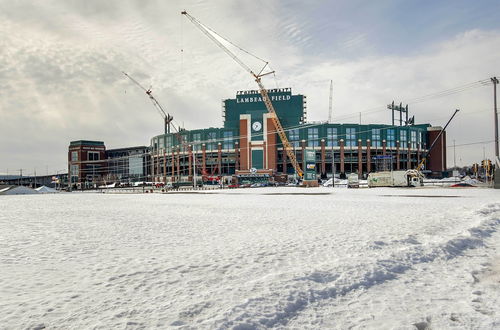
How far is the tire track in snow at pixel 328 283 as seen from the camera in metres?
4.62

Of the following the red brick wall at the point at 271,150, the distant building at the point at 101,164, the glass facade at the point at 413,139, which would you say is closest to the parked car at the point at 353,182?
the red brick wall at the point at 271,150

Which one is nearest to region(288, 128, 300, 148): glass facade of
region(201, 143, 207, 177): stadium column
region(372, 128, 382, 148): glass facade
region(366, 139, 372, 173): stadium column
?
region(366, 139, 372, 173): stadium column

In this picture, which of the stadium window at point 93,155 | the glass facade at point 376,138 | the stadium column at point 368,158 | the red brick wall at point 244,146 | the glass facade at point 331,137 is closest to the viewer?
the red brick wall at point 244,146

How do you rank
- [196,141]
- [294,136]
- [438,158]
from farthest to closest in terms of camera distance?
[196,141] → [438,158] → [294,136]

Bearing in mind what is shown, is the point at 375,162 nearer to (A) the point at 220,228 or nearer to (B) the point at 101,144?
(A) the point at 220,228

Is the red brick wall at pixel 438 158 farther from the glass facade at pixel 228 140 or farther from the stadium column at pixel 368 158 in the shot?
the glass facade at pixel 228 140

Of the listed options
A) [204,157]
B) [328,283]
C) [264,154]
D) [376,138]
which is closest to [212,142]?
[204,157]

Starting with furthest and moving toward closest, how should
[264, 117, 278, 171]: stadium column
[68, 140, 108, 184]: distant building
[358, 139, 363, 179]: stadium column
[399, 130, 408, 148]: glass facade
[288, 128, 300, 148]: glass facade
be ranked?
[68, 140, 108, 184]: distant building → [399, 130, 408, 148]: glass facade → [288, 128, 300, 148]: glass facade → [358, 139, 363, 179]: stadium column → [264, 117, 278, 171]: stadium column

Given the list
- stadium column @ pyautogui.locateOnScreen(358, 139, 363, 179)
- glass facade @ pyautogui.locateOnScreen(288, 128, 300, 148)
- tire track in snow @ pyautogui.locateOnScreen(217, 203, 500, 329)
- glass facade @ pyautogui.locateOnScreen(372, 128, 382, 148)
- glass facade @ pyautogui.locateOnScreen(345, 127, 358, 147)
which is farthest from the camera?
glass facade @ pyautogui.locateOnScreen(372, 128, 382, 148)

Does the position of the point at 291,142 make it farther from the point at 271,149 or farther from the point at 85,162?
the point at 85,162

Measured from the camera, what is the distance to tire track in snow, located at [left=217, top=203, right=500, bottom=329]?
4.62 meters

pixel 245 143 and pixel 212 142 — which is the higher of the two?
pixel 212 142

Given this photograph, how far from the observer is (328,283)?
6086mm

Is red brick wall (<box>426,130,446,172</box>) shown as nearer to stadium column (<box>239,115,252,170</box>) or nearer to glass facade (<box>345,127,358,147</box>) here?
glass facade (<box>345,127,358,147</box>)
